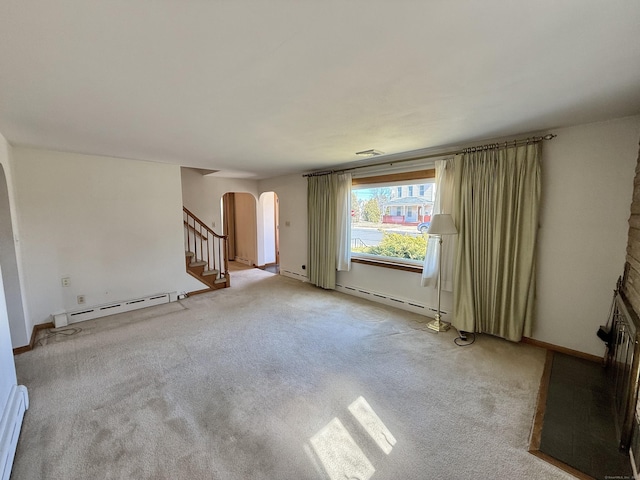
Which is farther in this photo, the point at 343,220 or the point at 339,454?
the point at 343,220

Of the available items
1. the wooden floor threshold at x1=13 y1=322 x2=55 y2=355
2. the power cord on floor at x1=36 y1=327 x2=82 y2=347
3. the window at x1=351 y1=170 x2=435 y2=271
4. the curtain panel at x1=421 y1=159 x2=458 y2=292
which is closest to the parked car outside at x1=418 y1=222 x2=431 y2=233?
the window at x1=351 y1=170 x2=435 y2=271

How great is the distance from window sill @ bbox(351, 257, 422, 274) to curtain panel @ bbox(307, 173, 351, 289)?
222mm

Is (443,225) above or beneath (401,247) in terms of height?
above

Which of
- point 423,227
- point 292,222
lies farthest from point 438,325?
point 292,222

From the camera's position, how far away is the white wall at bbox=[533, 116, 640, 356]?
2377mm

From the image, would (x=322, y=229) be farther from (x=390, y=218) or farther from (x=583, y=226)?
(x=583, y=226)

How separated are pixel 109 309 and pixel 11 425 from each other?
8.29 feet

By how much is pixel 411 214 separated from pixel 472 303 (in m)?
1.47

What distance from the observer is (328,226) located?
4.82 metres

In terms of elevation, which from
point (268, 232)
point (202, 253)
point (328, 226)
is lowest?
point (202, 253)

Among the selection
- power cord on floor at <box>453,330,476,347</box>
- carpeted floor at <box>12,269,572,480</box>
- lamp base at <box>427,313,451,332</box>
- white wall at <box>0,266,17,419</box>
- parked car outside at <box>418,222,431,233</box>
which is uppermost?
parked car outside at <box>418,222,431,233</box>

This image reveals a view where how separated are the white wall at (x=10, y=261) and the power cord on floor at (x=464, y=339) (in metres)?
4.81

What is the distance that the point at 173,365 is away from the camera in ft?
8.48

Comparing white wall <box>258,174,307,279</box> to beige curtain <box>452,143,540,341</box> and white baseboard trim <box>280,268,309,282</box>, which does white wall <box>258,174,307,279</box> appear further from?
beige curtain <box>452,143,540,341</box>
